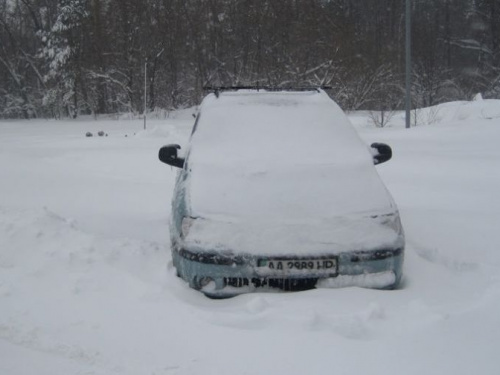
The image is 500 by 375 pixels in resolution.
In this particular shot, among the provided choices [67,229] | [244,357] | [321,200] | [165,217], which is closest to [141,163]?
[165,217]

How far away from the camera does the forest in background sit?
28453 mm

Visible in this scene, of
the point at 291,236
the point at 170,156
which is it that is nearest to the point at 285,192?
the point at 291,236

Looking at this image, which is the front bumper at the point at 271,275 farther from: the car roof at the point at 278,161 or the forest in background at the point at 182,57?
the forest in background at the point at 182,57

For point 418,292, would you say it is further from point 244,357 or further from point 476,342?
point 244,357

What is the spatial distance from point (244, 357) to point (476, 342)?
4.83 feet

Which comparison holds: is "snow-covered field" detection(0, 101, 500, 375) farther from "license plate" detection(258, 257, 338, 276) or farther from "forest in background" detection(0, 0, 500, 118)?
"forest in background" detection(0, 0, 500, 118)

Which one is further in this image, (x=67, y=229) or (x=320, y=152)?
(x=67, y=229)

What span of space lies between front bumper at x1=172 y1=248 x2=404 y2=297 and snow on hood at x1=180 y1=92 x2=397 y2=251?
121 millimetres

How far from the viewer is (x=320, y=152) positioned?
4.40 meters

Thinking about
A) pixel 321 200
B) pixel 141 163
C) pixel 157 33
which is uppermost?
pixel 157 33

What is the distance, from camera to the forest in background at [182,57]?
2845cm

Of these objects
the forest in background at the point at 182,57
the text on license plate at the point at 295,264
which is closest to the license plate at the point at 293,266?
the text on license plate at the point at 295,264

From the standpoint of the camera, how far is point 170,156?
4789 mm

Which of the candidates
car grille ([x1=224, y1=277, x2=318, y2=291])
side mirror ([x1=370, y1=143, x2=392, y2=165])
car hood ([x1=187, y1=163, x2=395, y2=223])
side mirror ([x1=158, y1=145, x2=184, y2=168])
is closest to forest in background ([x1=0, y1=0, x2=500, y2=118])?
side mirror ([x1=370, y1=143, x2=392, y2=165])
